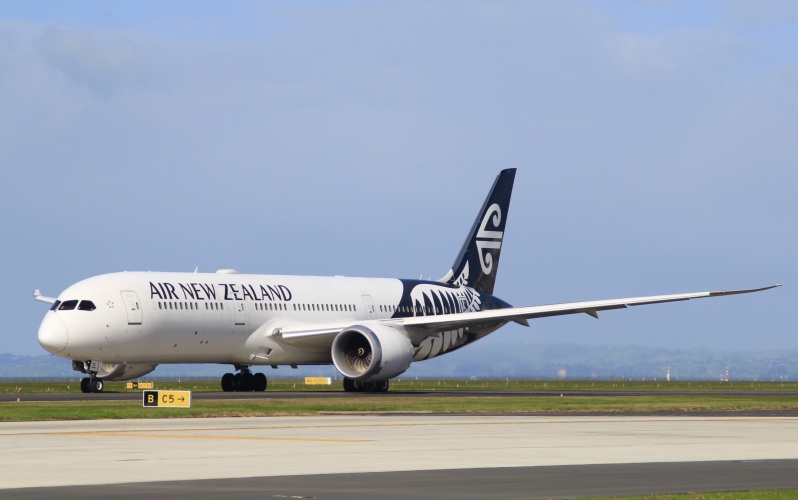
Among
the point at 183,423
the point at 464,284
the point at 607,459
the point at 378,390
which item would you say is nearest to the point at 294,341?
the point at 378,390

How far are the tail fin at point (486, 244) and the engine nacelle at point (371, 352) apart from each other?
12.4m

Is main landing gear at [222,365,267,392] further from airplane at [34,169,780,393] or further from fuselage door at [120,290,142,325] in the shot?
fuselage door at [120,290,142,325]

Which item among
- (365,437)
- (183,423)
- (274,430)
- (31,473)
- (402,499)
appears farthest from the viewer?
(183,423)

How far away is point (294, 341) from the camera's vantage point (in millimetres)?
55031

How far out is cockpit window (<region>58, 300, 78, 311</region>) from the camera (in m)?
49.0

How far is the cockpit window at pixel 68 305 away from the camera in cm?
4903

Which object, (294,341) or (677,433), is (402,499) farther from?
(294,341)

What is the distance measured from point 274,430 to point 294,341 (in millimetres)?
26344

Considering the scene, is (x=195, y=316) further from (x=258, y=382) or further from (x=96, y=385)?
(x=258, y=382)

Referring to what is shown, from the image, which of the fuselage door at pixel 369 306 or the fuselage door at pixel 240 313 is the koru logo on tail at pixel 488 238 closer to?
the fuselage door at pixel 369 306

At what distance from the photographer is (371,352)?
172 ft

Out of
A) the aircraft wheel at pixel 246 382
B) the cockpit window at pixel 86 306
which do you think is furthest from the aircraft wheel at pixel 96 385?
the aircraft wheel at pixel 246 382

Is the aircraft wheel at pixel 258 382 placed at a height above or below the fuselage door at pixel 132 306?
below

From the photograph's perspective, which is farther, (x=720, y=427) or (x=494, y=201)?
(x=494, y=201)
